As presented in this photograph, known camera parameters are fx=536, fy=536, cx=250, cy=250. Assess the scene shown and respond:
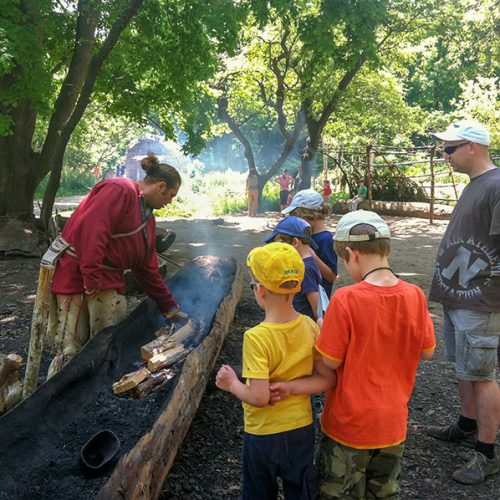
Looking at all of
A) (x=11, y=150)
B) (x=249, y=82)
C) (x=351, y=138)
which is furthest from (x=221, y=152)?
(x=11, y=150)

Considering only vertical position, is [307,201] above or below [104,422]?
above

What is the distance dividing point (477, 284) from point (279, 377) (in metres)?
1.59

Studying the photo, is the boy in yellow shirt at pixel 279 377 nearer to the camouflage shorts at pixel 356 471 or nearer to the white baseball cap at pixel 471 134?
the camouflage shorts at pixel 356 471

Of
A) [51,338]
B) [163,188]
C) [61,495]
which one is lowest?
[61,495]

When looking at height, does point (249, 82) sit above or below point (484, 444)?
above

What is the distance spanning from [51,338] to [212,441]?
1363 millimetres

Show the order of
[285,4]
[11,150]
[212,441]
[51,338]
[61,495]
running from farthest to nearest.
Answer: [11,150], [285,4], [51,338], [212,441], [61,495]

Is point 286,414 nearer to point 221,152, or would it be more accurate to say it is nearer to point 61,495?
point 61,495

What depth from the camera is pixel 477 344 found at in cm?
312

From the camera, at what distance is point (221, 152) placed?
148 feet

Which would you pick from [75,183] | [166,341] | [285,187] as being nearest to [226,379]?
[166,341]

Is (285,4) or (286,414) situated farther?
(285,4)

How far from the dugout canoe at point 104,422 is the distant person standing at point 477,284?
1.67 m

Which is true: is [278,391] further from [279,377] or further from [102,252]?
[102,252]
